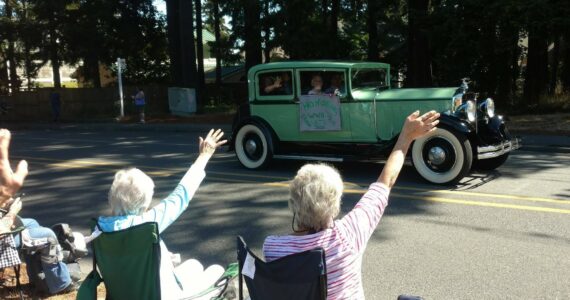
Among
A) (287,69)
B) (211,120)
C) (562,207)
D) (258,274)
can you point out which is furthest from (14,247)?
(211,120)

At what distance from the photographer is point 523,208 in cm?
647

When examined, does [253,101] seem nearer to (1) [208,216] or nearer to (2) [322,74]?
(2) [322,74]

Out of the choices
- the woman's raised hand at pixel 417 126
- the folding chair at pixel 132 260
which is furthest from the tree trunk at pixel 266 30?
the folding chair at pixel 132 260

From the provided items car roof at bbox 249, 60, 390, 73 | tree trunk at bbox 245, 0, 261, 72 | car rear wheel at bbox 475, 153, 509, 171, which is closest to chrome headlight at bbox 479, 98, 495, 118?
car rear wheel at bbox 475, 153, 509, 171

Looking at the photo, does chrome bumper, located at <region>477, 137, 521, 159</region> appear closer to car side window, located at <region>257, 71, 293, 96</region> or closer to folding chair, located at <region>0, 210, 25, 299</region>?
car side window, located at <region>257, 71, 293, 96</region>

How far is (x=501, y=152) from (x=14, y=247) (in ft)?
21.7

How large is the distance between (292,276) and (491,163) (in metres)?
7.07

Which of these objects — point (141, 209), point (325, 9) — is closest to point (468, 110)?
point (141, 209)

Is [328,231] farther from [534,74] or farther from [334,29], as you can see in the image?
[334,29]

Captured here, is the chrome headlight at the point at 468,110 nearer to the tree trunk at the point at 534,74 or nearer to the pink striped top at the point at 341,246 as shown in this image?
the pink striped top at the point at 341,246

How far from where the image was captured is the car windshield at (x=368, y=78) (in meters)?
9.20

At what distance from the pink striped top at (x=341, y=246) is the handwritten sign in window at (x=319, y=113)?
646 centimetres

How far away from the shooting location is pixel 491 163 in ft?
28.6

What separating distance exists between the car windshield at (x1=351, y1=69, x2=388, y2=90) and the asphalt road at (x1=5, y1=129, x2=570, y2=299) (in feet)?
4.73
